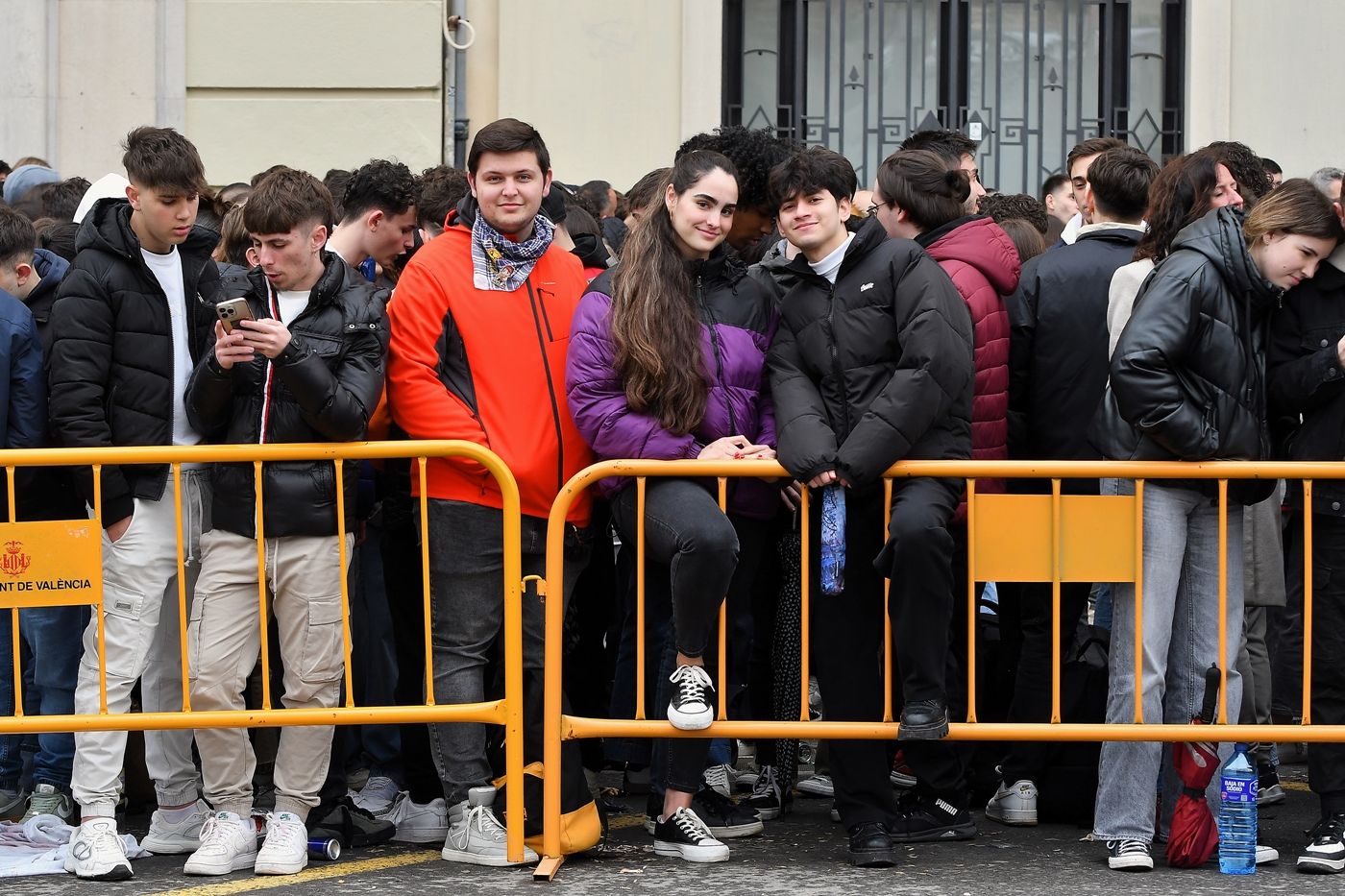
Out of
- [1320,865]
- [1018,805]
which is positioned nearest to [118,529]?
[1018,805]

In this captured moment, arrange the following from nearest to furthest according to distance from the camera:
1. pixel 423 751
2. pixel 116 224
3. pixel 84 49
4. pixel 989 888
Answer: pixel 989 888
pixel 116 224
pixel 423 751
pixel 84 49

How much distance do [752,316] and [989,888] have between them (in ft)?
6.51

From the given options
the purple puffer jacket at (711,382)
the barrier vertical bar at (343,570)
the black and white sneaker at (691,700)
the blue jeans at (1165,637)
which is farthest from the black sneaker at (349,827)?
the blue jeans at (1165,637)

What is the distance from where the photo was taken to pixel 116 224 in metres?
5.91

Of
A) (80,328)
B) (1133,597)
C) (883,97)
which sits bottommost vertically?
(1133,597)

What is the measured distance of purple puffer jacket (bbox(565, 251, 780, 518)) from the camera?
581 centimetres

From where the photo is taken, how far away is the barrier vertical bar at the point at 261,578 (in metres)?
5.69

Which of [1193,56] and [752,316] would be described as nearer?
[752,316]

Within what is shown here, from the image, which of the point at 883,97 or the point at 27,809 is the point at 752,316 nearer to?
the point at 27,809

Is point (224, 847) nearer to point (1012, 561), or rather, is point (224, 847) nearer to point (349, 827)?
point (349, 827)

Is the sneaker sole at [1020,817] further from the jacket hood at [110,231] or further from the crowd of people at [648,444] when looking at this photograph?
the jacket hood at [110,231]

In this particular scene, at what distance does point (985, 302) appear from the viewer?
6254mm

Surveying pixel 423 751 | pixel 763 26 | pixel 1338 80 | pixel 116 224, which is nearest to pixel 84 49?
pixel 763 26

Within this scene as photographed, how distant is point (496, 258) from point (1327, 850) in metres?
3.26
